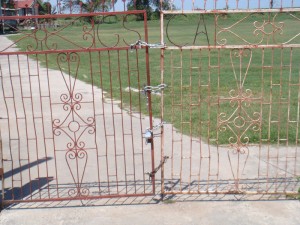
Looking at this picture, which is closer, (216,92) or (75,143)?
(75,143)

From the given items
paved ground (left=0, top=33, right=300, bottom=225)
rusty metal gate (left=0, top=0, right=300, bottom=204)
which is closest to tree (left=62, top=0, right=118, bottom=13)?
rusty metal gate (left=0, top=0, right=300, bottom=204)

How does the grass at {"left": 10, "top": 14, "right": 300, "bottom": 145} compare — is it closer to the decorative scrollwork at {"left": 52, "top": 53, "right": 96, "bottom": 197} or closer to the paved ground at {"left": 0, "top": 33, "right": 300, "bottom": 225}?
the decorative scrollwork at {"left": 52, "top": 53, "right": 96, "bottom": 197}

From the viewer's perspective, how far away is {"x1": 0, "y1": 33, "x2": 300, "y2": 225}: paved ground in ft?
16.0

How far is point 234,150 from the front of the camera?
7.02 metres

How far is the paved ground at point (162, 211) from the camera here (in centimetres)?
486

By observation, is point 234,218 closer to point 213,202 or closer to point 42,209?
point 213,202

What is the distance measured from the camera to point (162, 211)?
5066 mm

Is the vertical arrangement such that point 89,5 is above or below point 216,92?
above

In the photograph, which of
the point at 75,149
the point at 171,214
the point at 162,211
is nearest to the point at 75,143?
the point at 75,149

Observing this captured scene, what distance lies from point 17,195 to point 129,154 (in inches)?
79.8

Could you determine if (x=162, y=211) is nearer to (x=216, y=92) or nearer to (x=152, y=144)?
(x=152, y=144)

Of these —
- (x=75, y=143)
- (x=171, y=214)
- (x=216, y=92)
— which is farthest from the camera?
(x=216, y=92)

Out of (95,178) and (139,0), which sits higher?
(139,0)

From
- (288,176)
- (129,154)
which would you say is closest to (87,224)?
(129,154)
